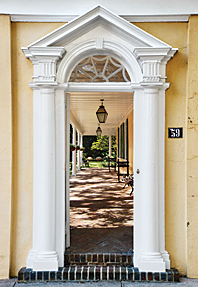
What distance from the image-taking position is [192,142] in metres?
2.62

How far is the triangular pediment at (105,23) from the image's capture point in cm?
251

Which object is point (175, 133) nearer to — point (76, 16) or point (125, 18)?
point (125, 18)

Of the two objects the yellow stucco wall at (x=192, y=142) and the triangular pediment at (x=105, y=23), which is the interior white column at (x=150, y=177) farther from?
the triangular pediment at (x=105, y=23)

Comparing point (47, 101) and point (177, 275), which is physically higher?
point (47, 101)

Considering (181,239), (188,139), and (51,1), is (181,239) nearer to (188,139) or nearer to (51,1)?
(188,139)

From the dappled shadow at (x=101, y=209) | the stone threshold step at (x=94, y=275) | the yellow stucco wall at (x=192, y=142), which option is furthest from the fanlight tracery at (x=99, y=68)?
the dappled shadow at (x=101, y=209)

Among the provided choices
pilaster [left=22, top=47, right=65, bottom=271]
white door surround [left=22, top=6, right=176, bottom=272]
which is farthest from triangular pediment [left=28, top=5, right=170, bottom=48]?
pilaster [left=22, top=47, right=65, bottom=271]

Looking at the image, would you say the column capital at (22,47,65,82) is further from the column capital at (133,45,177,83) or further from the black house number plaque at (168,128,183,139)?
the black house number plaque at (168,128,183,139)

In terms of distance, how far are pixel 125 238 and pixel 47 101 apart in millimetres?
2370

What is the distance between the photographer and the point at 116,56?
8.96ft

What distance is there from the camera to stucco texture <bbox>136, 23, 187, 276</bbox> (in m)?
2.61

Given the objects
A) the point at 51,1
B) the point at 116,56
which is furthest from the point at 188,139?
the point at 51,1

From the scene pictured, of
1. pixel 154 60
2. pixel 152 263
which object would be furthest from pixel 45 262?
pixel 154 60

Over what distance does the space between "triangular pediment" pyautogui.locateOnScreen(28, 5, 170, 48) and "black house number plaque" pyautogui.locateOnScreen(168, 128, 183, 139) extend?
3.46ft
